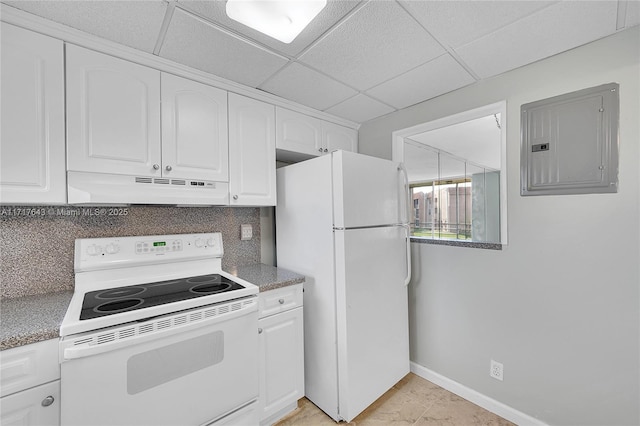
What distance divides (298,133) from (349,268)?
1.19m

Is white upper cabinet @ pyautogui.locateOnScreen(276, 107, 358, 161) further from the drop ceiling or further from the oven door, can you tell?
the oven door

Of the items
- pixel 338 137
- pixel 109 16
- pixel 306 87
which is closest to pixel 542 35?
pixel 306 87

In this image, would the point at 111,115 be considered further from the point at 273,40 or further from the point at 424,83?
the point at 424,83

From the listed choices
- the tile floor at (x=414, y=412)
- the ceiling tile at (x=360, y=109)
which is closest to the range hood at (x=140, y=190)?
the ceiling tile at (x=360, y=109)

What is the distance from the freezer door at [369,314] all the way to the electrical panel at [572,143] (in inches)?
37.8

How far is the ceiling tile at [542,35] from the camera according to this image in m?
1.25

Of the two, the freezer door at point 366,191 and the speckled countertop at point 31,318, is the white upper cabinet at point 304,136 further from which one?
the speckled countertop at point 31,318

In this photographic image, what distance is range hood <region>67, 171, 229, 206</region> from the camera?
1354mm

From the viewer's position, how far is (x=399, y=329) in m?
2.13

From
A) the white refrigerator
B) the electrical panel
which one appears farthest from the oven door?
the electrical panel

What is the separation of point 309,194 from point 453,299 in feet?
4.52

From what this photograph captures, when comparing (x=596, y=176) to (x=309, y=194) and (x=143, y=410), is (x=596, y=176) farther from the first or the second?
(x=143, y=410)

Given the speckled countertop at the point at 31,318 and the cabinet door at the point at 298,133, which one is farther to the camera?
the cabinet door at the point at 298,133

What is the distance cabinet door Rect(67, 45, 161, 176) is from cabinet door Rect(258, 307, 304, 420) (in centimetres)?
120
